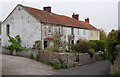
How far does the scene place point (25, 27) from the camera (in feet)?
73.6

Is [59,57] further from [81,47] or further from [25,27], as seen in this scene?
[25,27]

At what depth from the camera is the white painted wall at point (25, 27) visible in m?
21.5

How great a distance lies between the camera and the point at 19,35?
23094mm

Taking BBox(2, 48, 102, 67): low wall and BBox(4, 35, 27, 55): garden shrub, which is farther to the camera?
BBox(4, 35, 27, 55): garden shrub

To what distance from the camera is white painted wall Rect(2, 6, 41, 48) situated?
21.5 metres

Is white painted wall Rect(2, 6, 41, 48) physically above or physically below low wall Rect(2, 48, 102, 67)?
above

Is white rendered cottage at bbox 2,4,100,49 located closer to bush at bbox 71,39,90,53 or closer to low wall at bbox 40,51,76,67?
bush at bbox 71,39,90,53

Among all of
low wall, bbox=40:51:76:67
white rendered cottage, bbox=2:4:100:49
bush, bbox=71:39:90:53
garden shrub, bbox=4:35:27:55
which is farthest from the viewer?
white rendered cottage, bbox=2:4:100:49

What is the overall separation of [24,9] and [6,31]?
18.2 ft

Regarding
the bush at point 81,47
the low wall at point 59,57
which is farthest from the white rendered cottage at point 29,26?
the low wall at point 59,57

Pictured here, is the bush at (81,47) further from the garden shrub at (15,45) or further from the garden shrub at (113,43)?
the garden shrub at (113,43)

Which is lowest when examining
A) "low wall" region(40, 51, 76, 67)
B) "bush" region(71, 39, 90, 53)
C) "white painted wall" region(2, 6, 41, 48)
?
"low wall" region(40, 51, 76, 67)

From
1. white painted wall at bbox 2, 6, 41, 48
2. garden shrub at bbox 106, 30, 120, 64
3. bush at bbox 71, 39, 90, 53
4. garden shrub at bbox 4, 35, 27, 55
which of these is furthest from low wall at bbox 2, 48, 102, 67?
garden shrub at bbox 106, 30, 120, 64

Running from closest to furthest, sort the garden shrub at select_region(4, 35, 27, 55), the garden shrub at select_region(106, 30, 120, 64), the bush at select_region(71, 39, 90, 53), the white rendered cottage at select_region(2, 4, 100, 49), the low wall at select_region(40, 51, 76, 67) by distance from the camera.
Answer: the garden shrub at select_region(106, 30, 120, 64)
the low wall at select_region(40, 51, 76, 67)
the bush at select_region(71, 39, 90, 53)
the garden shrub at select_region(4, 35, 27, 55)
the white rendered cottage at select_region(2, 4, 100, 49)
